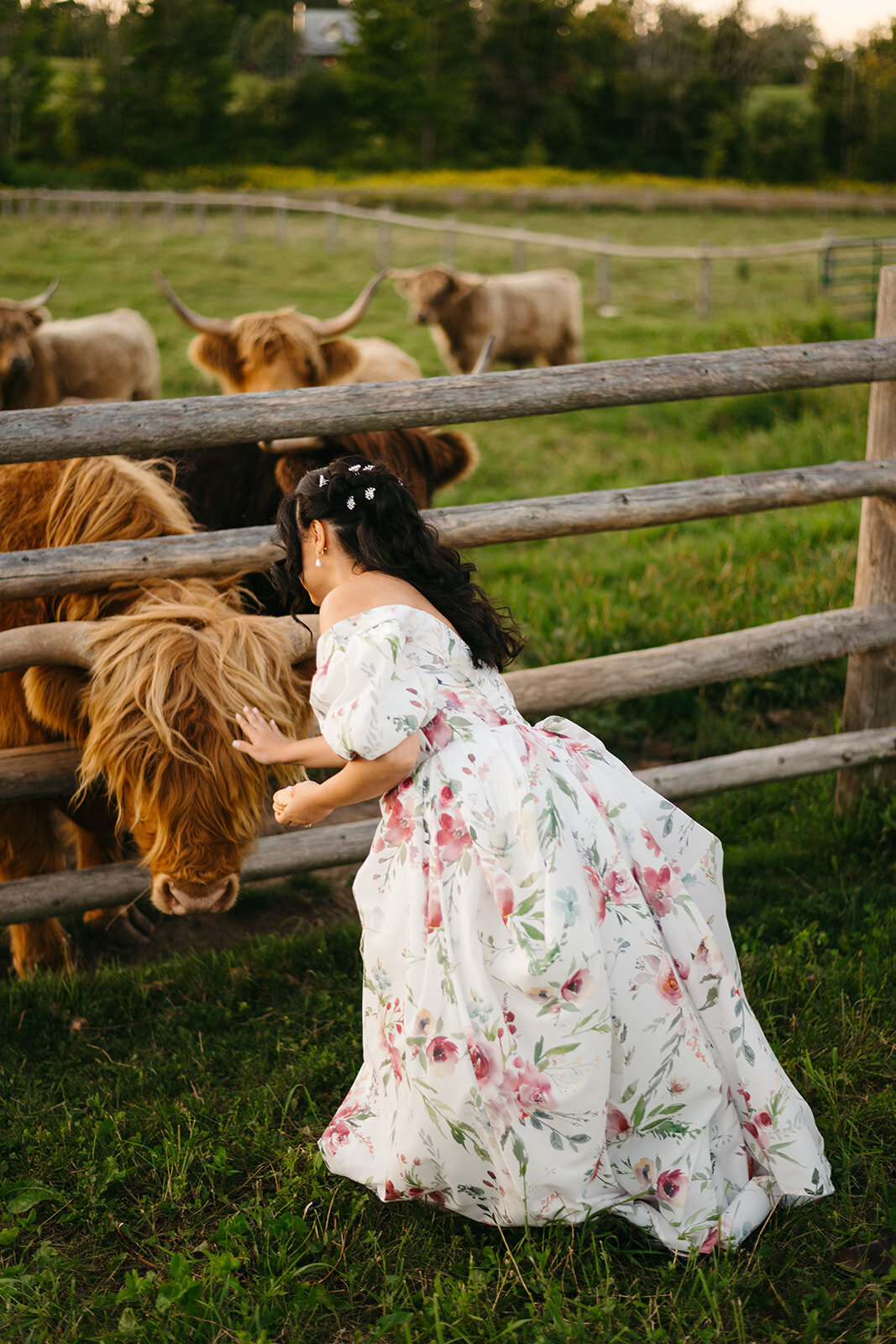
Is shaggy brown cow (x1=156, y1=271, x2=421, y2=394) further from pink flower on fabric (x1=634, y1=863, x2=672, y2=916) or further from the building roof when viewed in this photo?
the building roof

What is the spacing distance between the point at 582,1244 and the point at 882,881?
1981 millimetres

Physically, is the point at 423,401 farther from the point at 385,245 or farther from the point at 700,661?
the point at 385,245

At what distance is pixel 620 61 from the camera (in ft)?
190

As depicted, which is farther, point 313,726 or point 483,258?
point 483,258

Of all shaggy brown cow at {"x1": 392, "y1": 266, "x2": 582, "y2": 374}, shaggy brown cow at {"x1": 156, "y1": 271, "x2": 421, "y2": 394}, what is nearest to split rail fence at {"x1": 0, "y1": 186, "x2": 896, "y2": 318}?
shaggy brown cow at {"x1": 392, "y1": 266, "x2": 582, "y2": 374}

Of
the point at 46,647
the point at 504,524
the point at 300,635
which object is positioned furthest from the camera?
the point at 504,524

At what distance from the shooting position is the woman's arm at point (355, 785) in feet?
6.54

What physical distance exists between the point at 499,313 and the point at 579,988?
12933mm

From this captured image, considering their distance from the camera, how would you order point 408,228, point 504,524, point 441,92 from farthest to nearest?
1. point 441,92
2. point 408,228
3. point 504,524

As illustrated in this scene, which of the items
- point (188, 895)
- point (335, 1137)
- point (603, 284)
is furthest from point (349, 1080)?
point (603, 284)

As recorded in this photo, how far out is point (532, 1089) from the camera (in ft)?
6.63

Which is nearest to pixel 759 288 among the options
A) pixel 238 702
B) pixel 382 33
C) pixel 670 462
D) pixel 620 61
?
pixel 670 462

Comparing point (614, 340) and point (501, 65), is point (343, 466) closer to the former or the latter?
point (614, 340)

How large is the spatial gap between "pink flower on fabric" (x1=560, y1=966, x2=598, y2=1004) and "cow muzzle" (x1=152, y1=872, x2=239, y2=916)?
876 millimetres
